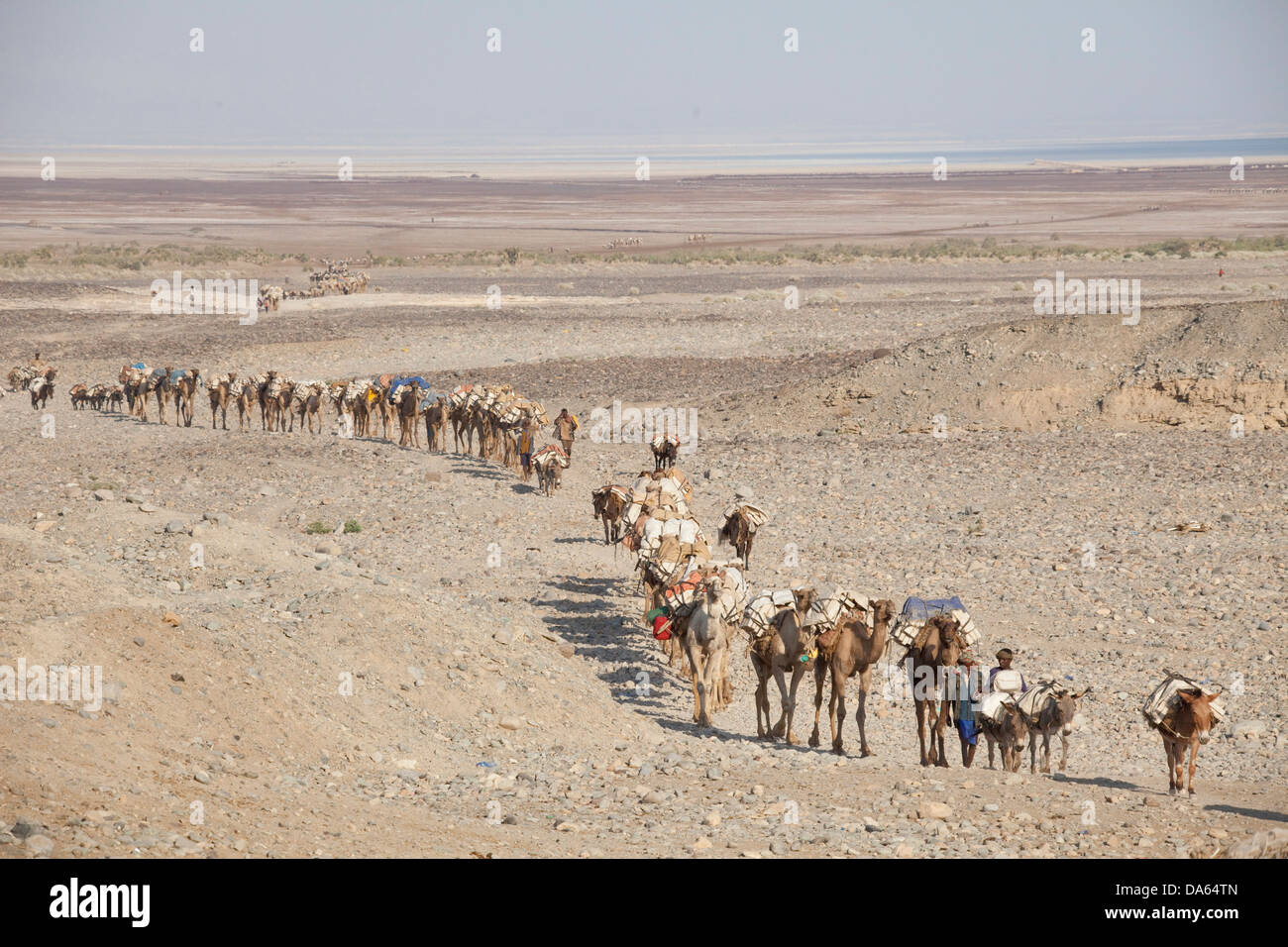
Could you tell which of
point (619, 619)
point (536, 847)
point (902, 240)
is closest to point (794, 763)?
point (536, 847)

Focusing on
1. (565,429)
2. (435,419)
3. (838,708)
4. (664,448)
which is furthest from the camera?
(435,419)

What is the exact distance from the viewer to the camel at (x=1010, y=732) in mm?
12984

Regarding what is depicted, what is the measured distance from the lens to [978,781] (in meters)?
12.1

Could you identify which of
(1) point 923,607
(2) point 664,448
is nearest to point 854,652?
(1) point 923,607

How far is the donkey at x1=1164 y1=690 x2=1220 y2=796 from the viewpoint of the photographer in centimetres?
1233

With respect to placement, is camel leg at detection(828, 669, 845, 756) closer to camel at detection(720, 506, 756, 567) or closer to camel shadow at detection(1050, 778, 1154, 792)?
camel shadow at detection(1050, 778, 1154, 792)

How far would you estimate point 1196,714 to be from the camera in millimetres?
12312

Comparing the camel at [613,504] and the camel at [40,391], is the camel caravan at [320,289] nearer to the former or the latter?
the camel at [40,391]

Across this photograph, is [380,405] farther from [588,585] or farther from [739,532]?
[739,532]

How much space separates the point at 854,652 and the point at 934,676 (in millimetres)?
846

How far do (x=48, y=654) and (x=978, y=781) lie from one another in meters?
8.45

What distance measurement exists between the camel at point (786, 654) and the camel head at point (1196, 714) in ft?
11.5
